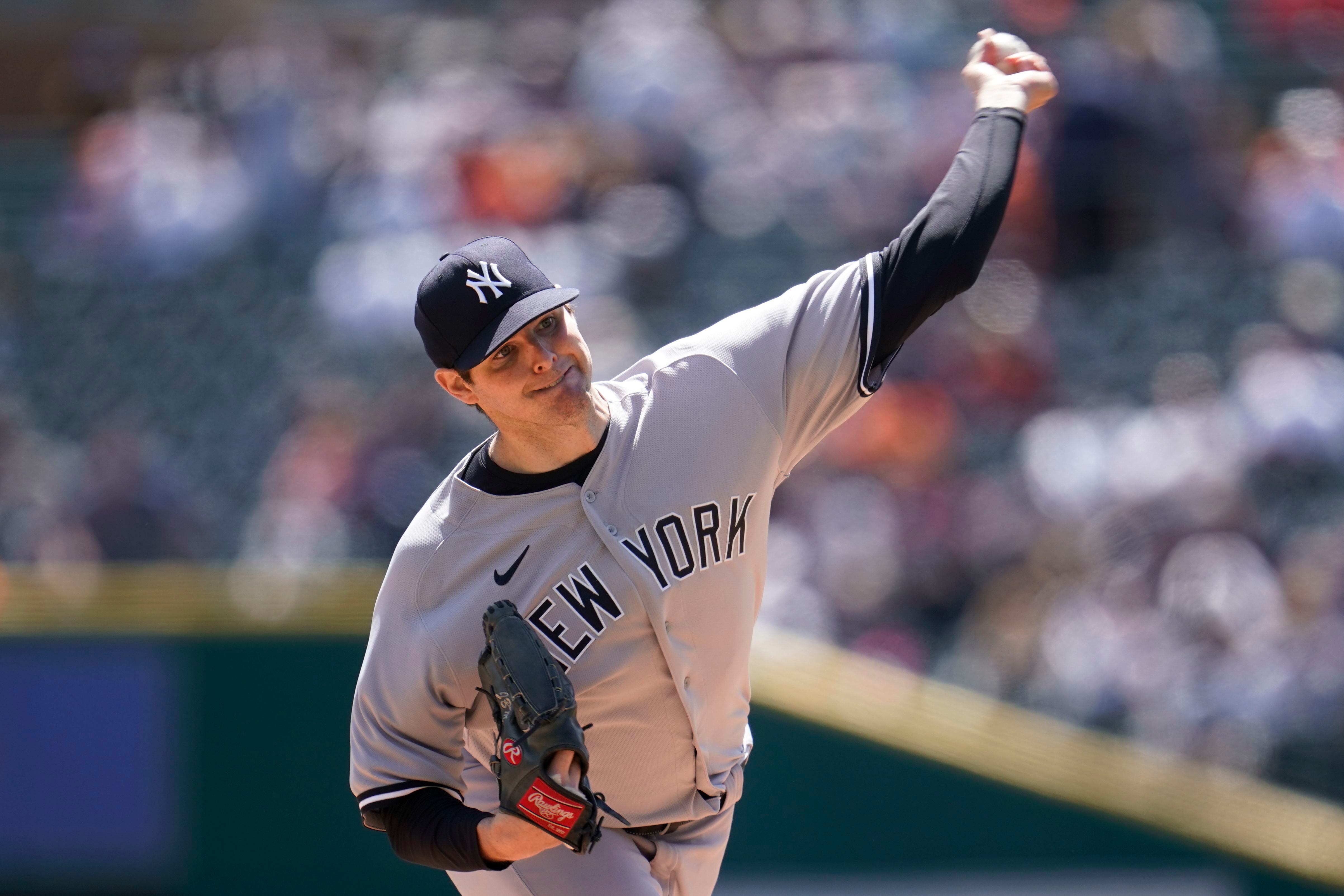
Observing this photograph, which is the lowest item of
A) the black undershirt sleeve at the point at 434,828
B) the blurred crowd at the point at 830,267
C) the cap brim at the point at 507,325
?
the blurred crowd at the point at 830,267

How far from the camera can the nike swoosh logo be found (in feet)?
8.95

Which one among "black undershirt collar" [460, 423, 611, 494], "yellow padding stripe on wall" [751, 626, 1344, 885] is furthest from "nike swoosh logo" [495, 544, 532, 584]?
"yellow padding stripe on wall" [751, 626, 1344, 885]

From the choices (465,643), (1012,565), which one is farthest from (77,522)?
(465,643)

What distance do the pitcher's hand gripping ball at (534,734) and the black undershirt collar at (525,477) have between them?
313 millimetres

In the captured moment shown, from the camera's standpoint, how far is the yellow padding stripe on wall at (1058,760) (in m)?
6.06

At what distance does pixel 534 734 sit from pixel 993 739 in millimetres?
3989

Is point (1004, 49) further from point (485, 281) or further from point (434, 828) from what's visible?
point (434, 828)

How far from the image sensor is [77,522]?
7.42 m

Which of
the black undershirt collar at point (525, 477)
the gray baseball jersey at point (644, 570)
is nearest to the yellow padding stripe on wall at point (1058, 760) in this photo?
the gray baseball jersey at point (644, 570)

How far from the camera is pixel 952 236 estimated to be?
8.82ft

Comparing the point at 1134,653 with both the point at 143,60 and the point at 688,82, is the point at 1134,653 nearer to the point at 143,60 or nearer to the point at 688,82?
the point at 688,82

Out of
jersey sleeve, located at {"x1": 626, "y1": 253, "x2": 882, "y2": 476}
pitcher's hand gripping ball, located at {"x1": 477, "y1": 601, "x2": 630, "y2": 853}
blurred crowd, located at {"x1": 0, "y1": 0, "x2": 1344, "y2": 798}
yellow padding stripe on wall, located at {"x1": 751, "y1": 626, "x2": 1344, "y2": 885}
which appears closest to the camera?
pitcher's hand gripping ball, located at {"x1": 477, "y1": 601, "x2": 630, "y2": 853}

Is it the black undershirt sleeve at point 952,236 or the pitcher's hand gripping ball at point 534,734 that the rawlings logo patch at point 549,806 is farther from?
the black undershirt sleeve at point 952,236

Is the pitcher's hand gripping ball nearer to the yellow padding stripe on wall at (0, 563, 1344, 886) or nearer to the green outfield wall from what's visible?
the yellow padding stripe on wall at (0, 563, 1344, 886)
